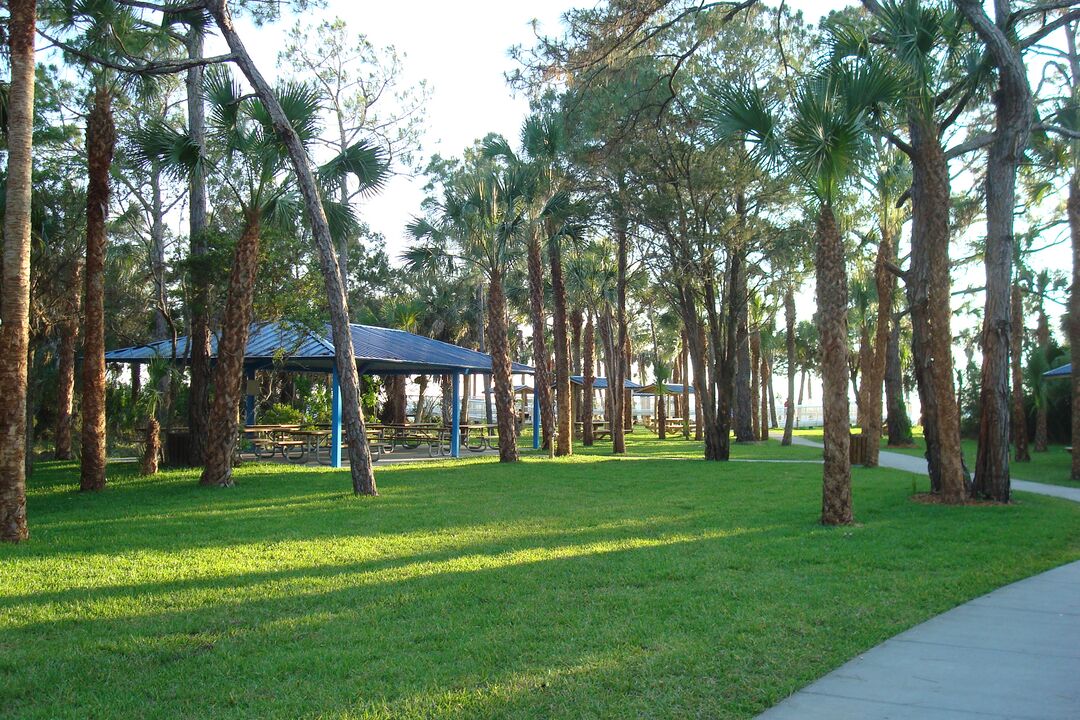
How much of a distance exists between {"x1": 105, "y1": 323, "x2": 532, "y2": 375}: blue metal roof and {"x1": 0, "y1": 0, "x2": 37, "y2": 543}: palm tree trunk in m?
8.44

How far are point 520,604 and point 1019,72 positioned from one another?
1121cm

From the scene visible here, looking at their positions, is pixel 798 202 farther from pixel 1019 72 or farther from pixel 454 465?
pixel 454 465

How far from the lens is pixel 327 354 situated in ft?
59.5

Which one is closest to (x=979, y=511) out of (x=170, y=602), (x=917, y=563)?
(x=917, y=563)

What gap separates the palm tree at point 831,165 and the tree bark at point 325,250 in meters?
6.89

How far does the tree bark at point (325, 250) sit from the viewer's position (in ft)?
43.0

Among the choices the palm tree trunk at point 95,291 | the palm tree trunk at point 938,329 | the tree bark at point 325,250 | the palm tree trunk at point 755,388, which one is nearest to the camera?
the palm tree trunk at point 938,329

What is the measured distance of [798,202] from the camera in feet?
66.2

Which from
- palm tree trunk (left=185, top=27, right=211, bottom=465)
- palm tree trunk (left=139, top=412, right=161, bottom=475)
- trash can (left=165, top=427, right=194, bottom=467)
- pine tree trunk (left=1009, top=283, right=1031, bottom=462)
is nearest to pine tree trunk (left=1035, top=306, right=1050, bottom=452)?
pine tree trunk (left=1009, top=283, right=1031, bottom=462)

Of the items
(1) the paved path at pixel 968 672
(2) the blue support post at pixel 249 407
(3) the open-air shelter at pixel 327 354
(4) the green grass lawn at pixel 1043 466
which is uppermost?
(3) the open-air shelter at pixel 327 354

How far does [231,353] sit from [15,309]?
19.0ft

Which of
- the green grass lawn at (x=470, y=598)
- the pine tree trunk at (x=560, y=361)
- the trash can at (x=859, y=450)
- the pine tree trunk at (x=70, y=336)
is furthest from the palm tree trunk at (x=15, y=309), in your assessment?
the trash can at (x=859, y=450)

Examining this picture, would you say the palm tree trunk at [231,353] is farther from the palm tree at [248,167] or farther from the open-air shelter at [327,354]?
the open-air shelter at [327,354]

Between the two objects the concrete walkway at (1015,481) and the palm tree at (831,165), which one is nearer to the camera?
the palm tree at (831,165)
